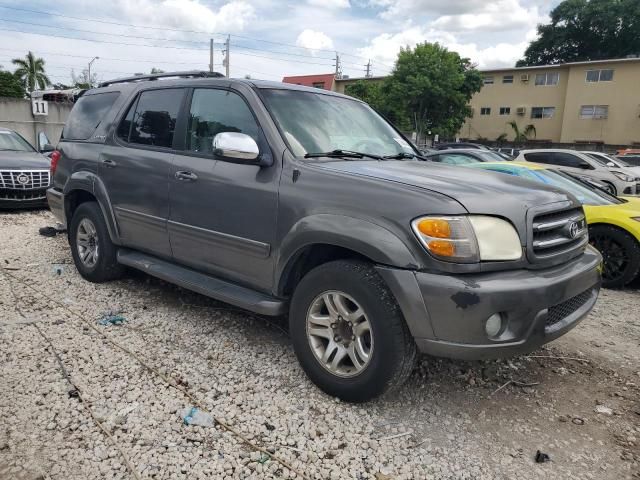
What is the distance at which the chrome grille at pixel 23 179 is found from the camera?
8.47 meters

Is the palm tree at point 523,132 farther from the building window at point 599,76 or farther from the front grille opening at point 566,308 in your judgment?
the front grille opening at point 566,308

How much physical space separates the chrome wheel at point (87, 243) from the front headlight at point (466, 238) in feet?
11.4

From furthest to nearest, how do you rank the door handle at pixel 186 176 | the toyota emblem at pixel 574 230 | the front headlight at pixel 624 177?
the front headlight at pixel 624 177 → the door handle at pixel 186 176 → the toyota emblem at pixel 574 230

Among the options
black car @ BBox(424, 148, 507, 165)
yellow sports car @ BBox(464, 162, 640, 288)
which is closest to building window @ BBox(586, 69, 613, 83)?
black car @ BBox(424, 148, 507, 165)

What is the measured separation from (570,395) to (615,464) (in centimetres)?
71

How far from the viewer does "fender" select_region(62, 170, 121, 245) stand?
4.54m

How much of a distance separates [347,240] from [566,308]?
130 centimetres

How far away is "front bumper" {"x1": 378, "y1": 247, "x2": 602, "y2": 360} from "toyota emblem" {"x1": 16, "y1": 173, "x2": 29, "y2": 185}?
811 centimetres

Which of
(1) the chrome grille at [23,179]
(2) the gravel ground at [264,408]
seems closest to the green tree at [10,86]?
(1) the chrome grille at [23,179]

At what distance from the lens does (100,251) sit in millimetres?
4754

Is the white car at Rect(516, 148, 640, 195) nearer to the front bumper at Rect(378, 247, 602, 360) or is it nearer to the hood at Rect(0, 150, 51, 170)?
the hood at Rect(0, 150, 51, 170)

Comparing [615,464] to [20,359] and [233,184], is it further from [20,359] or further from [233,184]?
[20,359]

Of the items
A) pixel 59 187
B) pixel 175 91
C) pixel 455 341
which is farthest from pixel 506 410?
pixel 59 187

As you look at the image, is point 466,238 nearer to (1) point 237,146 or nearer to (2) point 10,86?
(1) point 237,146
